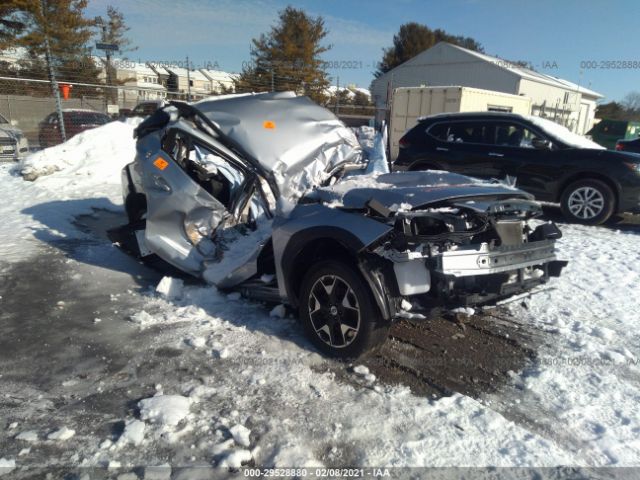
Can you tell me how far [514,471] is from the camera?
2.44 meters

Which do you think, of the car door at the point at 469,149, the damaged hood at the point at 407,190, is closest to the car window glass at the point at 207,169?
the damaged hood at the point at 407,190

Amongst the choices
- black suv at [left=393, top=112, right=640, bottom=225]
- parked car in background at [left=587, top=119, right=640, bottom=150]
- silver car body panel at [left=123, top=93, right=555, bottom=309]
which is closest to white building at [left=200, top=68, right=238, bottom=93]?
black suv at [left=393, top=112, right=640, bottom=225]

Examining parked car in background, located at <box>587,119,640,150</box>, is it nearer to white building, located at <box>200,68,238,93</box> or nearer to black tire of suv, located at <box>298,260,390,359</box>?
white building, located at <box>200,68,238,93</box>

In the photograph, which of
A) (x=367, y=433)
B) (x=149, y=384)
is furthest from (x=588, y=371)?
(x=149, y=384)

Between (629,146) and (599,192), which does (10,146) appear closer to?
(599,192)

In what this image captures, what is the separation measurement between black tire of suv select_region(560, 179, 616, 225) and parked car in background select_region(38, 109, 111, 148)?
43.4 ft

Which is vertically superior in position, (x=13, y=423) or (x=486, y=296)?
(x=486, y=296)

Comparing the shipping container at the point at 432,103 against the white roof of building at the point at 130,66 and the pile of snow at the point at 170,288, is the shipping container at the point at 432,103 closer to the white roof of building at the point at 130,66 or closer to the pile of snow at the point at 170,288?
the pile of snow at the point at 170,288

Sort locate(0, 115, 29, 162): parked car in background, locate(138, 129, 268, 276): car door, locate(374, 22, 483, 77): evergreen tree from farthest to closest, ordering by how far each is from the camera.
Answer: locate(374, 22, 483, 77): evergreen tree, locate(0, 115, 29, 162): parked car in background, locate(138, 129, 268, 276): car door

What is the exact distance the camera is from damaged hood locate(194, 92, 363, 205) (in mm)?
4367

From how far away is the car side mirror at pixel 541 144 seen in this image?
8.05m

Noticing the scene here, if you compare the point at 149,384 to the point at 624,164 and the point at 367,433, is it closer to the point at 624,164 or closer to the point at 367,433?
the point at 367,433

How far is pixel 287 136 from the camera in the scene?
4613 mm

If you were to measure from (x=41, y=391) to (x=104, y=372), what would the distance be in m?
0.39
